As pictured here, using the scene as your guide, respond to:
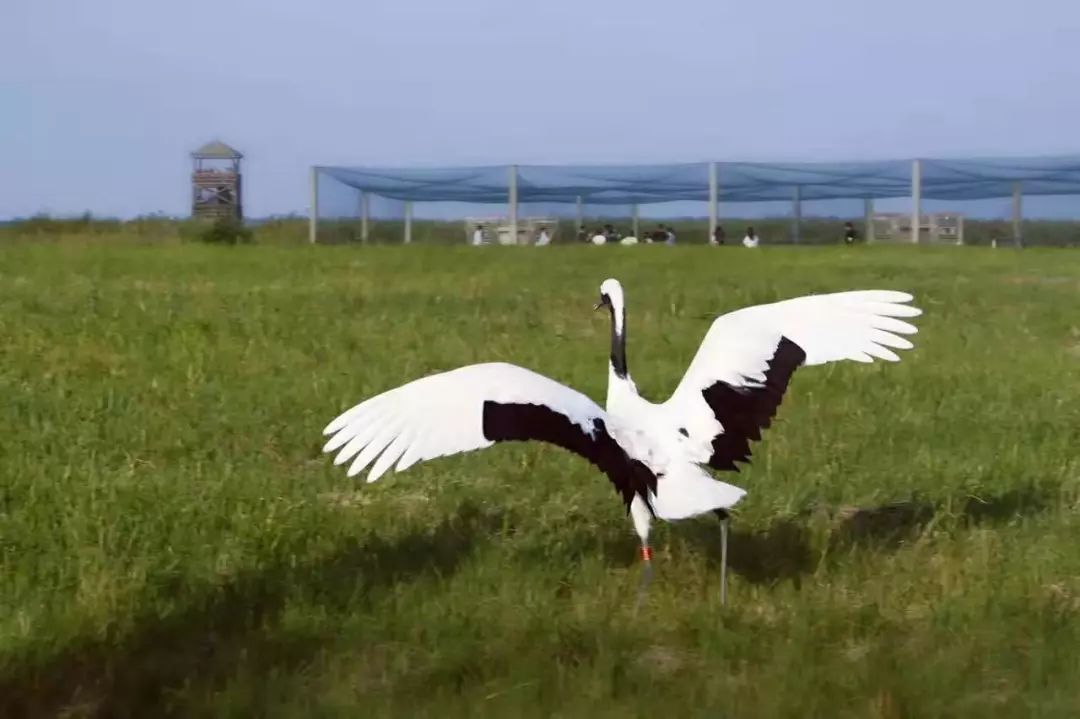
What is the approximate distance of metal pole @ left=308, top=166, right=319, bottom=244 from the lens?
83.4 ft

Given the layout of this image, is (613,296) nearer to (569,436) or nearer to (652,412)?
(652,412)

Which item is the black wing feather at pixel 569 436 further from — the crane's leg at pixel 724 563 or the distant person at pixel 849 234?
the distant person at pixel 849 234

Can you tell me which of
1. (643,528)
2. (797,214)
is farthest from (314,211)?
(643,528)

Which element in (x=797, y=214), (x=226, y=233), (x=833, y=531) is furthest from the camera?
(x=797, y=214)

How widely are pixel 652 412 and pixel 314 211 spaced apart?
65.2 ft

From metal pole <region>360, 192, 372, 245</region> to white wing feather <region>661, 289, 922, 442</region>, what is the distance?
19433 mm

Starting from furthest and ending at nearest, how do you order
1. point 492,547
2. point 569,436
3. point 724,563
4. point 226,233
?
1. point 226,233
2. point 492,547
3. point 724,563
4. point 569,436

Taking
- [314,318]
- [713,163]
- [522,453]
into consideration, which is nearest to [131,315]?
[314,318]

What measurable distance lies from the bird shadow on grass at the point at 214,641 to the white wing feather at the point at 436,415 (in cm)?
70

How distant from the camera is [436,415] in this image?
5.53 metres

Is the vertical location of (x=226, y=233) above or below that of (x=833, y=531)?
above

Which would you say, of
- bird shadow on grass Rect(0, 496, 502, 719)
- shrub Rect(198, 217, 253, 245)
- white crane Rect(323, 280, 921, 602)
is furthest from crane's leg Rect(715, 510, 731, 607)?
shrub Rect(198, 217, 253, 245)

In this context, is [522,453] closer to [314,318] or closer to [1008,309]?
[314,318]

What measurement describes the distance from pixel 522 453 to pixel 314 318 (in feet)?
17.1
